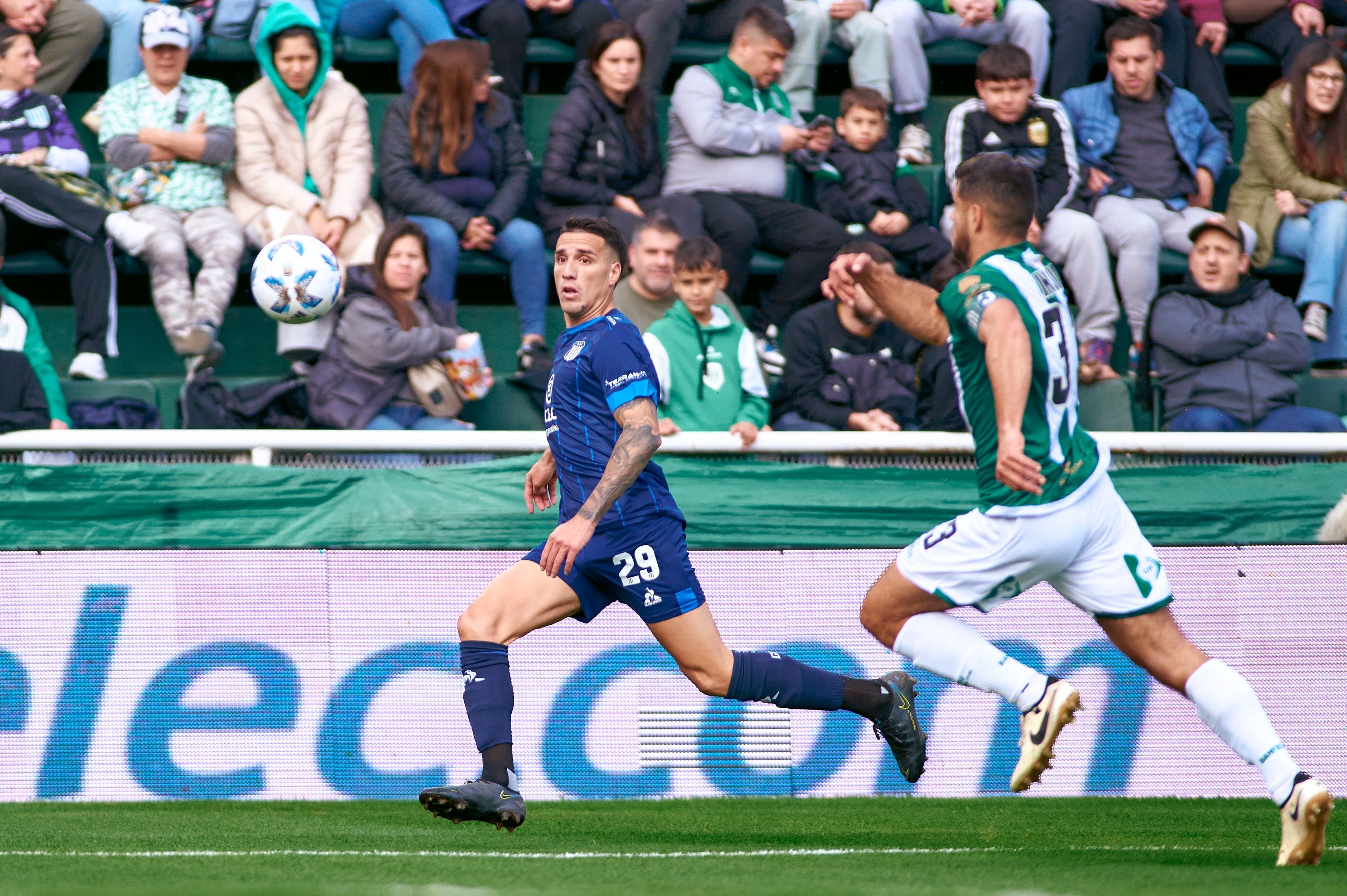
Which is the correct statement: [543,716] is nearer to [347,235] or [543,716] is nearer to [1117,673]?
[1117,673]

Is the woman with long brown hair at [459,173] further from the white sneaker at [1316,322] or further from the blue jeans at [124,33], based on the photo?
the white sneaker at [1316,322]

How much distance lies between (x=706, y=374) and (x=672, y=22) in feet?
10.6

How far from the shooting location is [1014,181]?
16.4 ft

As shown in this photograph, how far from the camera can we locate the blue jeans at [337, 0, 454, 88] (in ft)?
32.2

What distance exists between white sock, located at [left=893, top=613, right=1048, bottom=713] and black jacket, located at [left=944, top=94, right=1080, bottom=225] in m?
4.89

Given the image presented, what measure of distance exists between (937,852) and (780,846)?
535 millimetres

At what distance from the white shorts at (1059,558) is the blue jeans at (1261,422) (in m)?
3.57

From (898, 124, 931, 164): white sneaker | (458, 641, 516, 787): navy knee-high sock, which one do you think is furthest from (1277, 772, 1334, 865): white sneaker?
(898, 124, 931, 164): white sneaker

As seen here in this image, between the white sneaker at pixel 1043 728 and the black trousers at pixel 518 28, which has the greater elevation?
the black trousers at pixel 518 28

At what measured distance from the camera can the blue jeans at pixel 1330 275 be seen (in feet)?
30.7

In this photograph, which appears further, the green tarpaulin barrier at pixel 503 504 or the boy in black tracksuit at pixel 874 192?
the boy in black tracksuit at pixel 874 192

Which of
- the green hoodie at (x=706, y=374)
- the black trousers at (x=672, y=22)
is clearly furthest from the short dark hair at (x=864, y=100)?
the green hoodie at (x=706, y=374)

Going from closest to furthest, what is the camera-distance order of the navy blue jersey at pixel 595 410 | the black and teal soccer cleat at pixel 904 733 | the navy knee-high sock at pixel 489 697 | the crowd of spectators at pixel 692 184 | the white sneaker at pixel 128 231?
the navy knee-high sock at pixel 489 697
the navy blue jersey at pixel 595 410
the black and teal soccer cleat at pixel 904 733
the crowd of spectators at pixel 692 184
the white sneaker at pixel 128 231

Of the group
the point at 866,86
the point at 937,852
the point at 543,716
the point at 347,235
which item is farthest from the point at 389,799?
the point at 866,86
